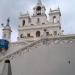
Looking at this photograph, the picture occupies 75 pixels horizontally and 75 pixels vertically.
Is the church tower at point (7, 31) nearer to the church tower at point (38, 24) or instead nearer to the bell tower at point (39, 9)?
the church tower at point (38, 24)

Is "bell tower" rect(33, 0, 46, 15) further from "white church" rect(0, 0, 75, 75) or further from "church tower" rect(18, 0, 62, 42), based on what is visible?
"white church" rect(0, 0, 75, 75)

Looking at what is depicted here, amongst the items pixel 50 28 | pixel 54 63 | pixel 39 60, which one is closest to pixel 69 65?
pixel 54 63

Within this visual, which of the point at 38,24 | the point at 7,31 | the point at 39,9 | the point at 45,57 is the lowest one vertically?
the point at 45,57

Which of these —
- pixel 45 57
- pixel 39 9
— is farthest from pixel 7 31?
pixel 45 57

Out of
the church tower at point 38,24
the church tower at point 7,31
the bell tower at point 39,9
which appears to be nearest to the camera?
the church tower at point 38,24

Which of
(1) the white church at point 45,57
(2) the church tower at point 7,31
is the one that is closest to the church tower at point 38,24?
(2) the church tower at point 7,31

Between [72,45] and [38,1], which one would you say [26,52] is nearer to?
[72,45]

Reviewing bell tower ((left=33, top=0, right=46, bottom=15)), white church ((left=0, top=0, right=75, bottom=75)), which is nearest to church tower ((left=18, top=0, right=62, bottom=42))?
bell tower ((left=33, top=0, right=46, bottom=15))

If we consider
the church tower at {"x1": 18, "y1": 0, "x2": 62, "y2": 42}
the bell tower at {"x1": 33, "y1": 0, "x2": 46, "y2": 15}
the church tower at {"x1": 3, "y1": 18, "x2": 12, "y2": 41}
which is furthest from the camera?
the bell tower at {"x1": 33, "y1": 0, "x2": 46, "y2": 15}

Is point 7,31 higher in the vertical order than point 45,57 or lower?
higher

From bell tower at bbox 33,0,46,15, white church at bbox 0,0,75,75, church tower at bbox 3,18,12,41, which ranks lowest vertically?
white church at bbox 0,0,75,75

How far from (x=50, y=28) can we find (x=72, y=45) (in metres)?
25.3

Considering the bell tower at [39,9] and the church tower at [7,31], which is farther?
the bell tower at [39,9]

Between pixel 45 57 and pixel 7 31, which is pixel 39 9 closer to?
pixel 7 31
